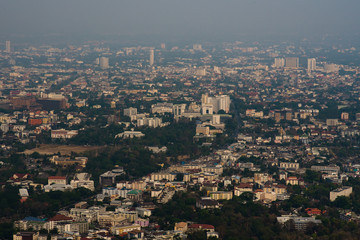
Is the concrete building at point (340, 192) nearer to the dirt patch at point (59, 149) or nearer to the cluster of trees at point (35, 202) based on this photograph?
the cluster of trees at point (35, 202)

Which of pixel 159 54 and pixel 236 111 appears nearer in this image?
pixel 236 111

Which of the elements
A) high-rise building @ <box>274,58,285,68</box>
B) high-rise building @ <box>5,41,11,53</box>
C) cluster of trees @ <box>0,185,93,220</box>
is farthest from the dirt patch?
high-rise building @ <box>5,41,11,53</box>

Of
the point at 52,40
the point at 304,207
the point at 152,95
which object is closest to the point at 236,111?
the point at 152,95

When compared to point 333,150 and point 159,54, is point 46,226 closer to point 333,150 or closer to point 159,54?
point 333,150

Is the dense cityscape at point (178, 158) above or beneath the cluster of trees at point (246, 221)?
beneath

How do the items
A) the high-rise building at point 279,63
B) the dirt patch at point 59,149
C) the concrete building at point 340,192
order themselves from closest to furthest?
the concrete building at point 340,192 < the dirt patch at point 59,149 < the high-rise building at point 279,63

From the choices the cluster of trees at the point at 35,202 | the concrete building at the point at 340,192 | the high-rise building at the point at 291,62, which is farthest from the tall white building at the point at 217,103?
the high-rise building at the point at 291,62
